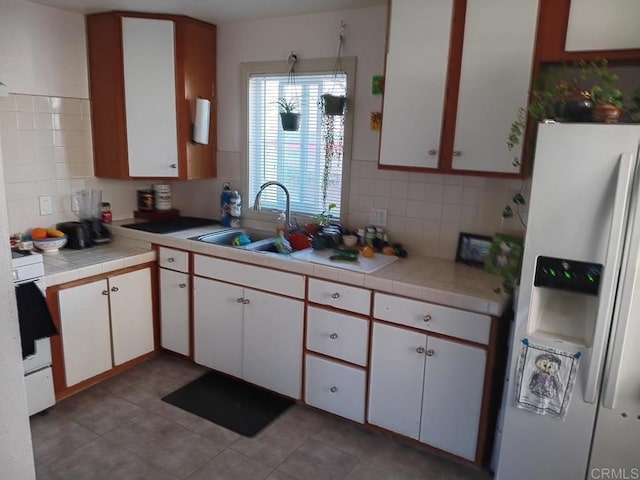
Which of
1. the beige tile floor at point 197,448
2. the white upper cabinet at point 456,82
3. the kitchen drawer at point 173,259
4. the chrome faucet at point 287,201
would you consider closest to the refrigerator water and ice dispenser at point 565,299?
the white upper cabinet at point 456,82

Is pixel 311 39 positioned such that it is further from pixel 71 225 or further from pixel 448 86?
pixel 71 225

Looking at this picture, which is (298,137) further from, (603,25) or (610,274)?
(610,274)

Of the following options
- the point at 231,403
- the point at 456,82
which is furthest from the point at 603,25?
the point at 231,403

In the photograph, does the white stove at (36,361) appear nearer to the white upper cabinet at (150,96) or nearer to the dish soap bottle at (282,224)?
the white upper cabinet at (150,96)

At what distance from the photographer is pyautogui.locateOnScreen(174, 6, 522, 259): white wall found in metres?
2.63

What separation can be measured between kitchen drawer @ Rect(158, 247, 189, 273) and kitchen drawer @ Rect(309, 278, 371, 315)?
36.3 inches

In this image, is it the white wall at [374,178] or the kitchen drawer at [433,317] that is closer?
the kitchen drawer at [433,317]

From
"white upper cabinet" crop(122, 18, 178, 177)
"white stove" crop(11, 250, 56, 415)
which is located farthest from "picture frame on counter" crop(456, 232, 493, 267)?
"white stove" crop(11, 250, 56, 415)

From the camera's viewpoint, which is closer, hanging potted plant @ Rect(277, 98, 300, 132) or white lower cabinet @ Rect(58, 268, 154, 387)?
white lower cabinet @ Rect(58, 268, 154, 387)

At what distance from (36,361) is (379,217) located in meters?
2.02

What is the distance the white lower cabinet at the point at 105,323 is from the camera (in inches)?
106

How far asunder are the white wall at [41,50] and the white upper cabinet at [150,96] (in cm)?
34

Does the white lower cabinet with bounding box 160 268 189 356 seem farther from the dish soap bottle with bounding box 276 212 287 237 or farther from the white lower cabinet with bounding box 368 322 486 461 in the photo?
the white lower cabinet with bounding box 368 322 486 461

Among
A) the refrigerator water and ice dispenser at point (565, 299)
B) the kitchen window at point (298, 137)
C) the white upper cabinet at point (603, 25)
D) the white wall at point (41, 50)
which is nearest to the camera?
the refrigerator water and ice dispenser at point (565, 299)
